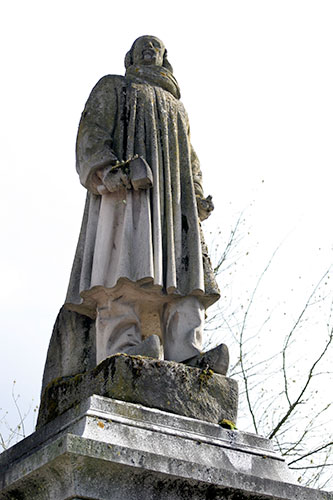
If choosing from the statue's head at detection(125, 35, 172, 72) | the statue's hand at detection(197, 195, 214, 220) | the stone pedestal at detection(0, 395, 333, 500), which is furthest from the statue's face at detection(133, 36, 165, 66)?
the stone pedestal at detection(0, 395, 333, 500)

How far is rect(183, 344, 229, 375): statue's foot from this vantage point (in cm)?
529

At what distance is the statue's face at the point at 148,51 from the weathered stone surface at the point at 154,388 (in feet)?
9.03

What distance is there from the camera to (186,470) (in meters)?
4.48

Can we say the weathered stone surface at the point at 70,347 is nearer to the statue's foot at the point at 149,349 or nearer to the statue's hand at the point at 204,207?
the statue's foot at the point at 149,349

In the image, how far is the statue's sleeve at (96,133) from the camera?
19.8ft

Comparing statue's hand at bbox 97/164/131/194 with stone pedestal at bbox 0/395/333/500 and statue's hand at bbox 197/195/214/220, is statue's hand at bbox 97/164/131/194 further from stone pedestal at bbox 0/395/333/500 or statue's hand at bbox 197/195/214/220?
stone pedestal at bbox 0/395/333/500

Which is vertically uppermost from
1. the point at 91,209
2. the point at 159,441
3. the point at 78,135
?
the point at 78,135

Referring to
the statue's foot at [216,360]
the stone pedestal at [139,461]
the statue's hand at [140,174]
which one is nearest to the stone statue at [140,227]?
the statue's hand at [140,174]

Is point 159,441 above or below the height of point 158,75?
below

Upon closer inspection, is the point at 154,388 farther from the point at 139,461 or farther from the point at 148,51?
the point at 148,51

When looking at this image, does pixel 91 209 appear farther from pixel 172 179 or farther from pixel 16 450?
pixel 16 450

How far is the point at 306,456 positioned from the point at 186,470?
7.04 meters

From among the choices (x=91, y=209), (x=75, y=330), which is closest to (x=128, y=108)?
(x=91, y=209)

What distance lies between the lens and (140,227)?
5.80 meters
